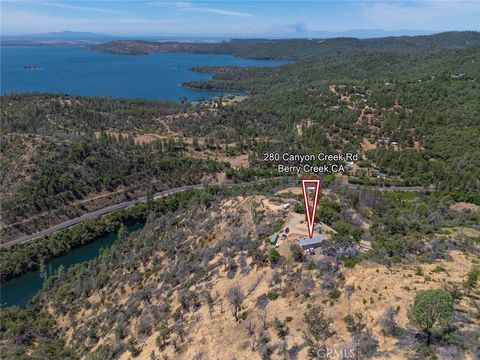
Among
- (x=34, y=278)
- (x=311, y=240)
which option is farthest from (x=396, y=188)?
(x=34, y=278)

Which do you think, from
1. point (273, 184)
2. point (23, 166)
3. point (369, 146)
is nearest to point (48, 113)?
point (23, 166)

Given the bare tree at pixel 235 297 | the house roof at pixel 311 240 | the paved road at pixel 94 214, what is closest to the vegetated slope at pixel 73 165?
the paved road at pixel 94 214

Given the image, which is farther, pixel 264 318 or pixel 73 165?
pixel 73 165

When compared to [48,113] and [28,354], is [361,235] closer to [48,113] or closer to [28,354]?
[28,354]

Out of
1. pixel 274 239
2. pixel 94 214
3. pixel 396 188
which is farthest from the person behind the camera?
pixel 396 188

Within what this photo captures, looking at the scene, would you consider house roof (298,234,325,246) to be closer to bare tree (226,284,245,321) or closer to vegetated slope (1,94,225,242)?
bare tree (226,284,245,321)

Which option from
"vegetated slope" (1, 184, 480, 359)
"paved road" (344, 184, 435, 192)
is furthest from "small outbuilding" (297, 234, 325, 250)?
"paved road" (344, 184, 435, 192)

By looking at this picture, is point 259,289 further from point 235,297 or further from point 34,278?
point 34,278
